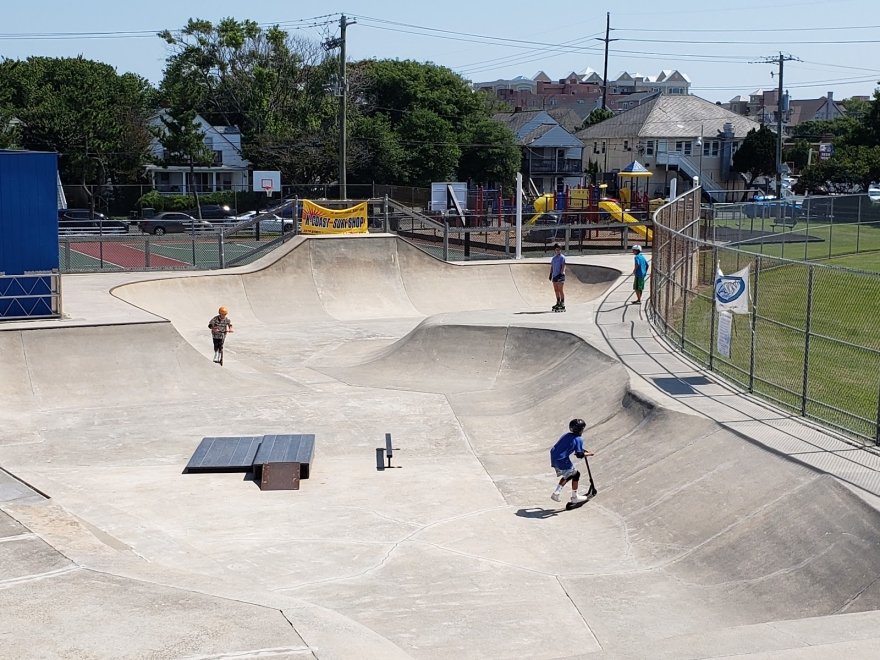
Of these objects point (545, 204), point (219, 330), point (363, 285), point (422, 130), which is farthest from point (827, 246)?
point (422, 130)

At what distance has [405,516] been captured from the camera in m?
12.8

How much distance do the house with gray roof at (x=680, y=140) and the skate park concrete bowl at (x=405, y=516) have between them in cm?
6369

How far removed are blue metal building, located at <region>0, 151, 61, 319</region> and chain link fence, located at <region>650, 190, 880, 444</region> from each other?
490 inches

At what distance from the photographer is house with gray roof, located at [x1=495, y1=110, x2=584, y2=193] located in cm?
9300

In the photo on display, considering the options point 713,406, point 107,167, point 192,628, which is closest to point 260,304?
point 713,406

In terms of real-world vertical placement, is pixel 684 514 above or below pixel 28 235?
below

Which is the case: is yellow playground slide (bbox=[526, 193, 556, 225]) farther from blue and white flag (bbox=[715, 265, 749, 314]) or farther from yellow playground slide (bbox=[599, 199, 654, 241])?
blue and white flag (bbox=[715, 265, 749, 314])

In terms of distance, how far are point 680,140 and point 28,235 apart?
71535 mm

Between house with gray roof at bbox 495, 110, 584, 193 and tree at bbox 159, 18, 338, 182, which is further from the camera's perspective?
house with gray roof at bbox 495, 110, 584, 193

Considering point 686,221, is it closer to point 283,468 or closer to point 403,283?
point 403,283

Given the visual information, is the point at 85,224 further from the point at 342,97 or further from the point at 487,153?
the point at 487,153

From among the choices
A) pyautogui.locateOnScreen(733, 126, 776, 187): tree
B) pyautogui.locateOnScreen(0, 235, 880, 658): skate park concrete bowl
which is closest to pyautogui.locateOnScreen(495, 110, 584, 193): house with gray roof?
pyautogui.locateOnScreen(733, 126, 776, 187): tree

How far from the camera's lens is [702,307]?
83.9 feet

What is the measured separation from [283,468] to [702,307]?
48.2ft
